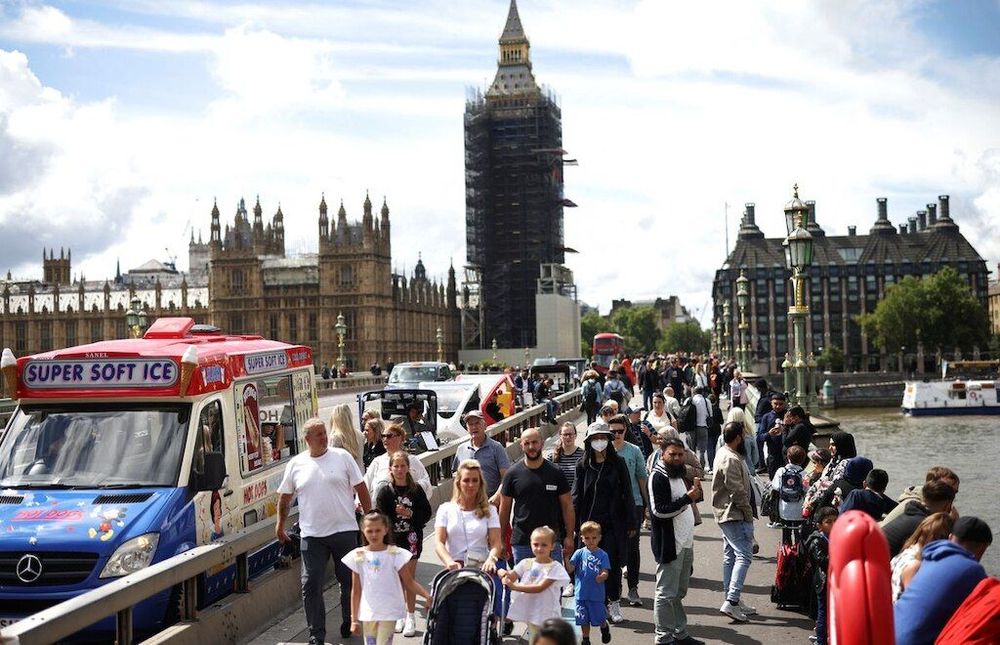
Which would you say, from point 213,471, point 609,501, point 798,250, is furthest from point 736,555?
point 798,250

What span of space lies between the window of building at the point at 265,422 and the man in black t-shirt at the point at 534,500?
2926mm

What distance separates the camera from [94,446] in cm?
938

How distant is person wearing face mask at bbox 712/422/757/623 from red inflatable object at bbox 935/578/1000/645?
5.12 m

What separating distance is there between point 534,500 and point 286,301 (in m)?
Result: 107

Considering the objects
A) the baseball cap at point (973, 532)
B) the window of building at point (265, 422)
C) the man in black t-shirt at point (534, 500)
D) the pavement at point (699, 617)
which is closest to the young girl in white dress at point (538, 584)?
the pavement at point (699, 617)

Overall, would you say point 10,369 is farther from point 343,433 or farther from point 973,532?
point 973,532

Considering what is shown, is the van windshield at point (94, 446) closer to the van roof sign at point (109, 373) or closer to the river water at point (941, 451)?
the van roof sign at point (109, 373)

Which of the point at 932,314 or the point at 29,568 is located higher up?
the point at 932,314

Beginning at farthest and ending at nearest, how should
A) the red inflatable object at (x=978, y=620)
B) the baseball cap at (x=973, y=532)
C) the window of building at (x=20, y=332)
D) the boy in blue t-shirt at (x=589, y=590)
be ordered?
the window of building at (x=20, y=332), the boy in blue t-shirt at (x=589, y=590), the baseball cap at (x=973, y=532), the red inflatable object at (x=978, y=620)

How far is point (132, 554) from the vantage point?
831 cm

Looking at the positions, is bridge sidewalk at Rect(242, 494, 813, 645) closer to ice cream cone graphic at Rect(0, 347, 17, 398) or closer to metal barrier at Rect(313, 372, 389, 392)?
ice cream cone graphic at Rect(0, 347, 17, 398)

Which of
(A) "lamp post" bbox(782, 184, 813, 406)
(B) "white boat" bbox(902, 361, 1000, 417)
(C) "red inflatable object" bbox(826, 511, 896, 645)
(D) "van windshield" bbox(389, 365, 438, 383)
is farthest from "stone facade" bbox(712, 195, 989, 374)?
(C) "red inflatable object" bbox(826, 511, 896, 645)

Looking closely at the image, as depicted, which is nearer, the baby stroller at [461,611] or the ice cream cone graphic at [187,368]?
the baby stroller at [461,611]

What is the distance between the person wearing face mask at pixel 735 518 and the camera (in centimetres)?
960
